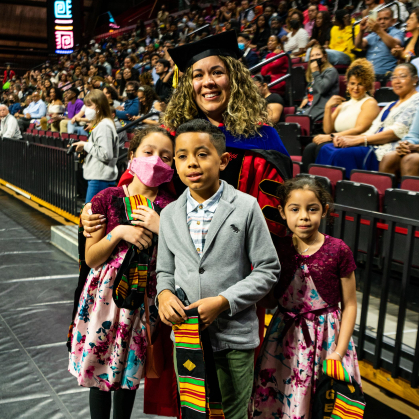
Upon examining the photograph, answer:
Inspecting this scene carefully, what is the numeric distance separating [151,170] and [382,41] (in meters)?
5.43

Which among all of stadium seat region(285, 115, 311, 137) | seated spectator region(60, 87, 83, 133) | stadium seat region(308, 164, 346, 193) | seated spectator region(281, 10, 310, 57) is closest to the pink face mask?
stadium seat region(308, 164, 346, 193)

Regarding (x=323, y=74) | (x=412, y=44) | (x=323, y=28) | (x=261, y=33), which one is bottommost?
(x=323, y=74)

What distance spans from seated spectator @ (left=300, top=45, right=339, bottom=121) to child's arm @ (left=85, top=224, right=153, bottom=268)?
15.7ft

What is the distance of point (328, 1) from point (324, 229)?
8.49m

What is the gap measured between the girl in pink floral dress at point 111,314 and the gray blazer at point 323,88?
4.58 meters

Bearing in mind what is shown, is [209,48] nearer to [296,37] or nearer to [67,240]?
[67,240]

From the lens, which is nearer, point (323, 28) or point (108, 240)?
point (108, 240)

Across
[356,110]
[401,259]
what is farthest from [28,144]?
[401,259]

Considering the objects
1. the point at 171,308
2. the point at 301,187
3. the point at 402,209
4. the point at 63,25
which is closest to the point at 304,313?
the point at 301,187

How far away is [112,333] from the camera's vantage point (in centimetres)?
192

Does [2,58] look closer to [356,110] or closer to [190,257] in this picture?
[356,110]

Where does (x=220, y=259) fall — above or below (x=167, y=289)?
above

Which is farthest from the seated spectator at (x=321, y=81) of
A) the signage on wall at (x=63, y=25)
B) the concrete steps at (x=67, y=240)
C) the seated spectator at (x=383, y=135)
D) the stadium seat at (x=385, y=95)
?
the signage on wall at (x=63, y=25)

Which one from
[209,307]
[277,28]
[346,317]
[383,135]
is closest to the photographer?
[209,307]
